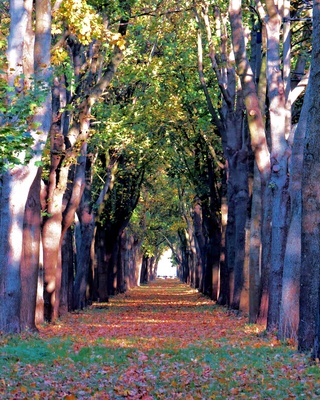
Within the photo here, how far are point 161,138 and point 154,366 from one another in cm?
2617

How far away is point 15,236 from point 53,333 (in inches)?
149

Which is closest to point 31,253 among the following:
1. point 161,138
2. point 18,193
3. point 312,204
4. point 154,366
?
point 18,193

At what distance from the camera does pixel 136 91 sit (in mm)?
34688

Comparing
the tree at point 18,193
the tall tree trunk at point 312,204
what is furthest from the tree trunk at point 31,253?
the tall tree trunk at point 312,204

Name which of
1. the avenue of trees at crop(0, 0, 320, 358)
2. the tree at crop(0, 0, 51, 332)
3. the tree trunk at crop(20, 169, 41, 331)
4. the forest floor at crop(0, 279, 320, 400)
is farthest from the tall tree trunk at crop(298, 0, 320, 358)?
the tree trunk at crop(20, 169, 41, 331)

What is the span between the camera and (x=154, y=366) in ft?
43.1

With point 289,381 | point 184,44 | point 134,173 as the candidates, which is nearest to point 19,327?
point 289,381

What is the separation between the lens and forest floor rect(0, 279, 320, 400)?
33.9ft

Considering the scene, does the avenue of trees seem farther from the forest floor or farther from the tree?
the forest floor

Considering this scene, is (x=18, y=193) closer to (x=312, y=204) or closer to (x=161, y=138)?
(x=312, y=204)

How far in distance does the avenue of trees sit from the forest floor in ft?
3.08

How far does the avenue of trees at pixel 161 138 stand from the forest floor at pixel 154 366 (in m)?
0.94

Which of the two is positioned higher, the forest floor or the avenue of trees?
the avenue of trees

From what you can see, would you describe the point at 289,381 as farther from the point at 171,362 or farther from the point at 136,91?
the point at 136,91
